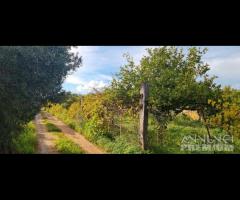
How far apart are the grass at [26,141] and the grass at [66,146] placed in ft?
1.13

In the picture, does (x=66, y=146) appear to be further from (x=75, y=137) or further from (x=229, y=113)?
(x=229, y=113)

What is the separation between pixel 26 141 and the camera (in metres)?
5.53

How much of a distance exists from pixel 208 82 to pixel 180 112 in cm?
59

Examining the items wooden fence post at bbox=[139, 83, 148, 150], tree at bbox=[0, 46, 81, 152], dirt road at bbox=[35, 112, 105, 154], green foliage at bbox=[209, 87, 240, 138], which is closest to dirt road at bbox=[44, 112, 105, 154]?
dirt road at bbox=[35, 112, 105, 154]

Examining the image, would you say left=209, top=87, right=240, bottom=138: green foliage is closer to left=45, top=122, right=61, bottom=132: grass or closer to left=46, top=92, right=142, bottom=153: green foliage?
left=46, top=92, right=142, bottom=153: green foliage

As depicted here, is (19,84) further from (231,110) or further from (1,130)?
(231,110)

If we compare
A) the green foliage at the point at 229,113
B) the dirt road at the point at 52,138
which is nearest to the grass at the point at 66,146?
the dirt road at the point at 52,138

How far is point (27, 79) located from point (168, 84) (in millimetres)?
2104

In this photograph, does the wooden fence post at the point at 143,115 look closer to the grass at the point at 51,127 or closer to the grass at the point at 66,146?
the grass at the point at 66,146

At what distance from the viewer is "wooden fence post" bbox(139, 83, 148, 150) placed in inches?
218

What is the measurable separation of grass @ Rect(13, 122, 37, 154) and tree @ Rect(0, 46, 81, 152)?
10 cm
